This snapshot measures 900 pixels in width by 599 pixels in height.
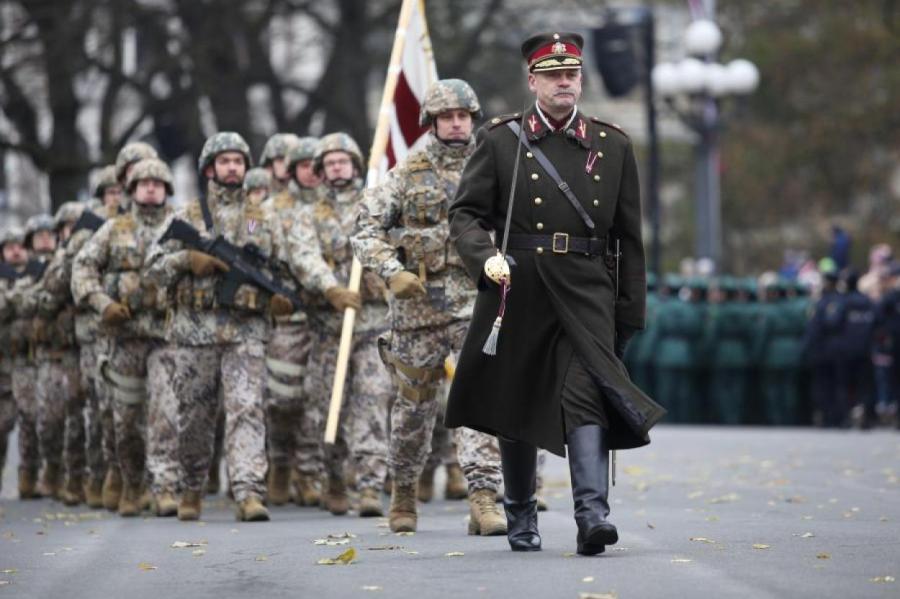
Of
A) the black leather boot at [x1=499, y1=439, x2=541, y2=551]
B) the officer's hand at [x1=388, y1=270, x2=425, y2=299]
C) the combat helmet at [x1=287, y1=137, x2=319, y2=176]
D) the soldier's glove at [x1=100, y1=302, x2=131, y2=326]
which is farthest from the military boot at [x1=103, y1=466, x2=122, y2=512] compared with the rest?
the black leather boot at [x1=499, y1=439, x2=541, y2=551]

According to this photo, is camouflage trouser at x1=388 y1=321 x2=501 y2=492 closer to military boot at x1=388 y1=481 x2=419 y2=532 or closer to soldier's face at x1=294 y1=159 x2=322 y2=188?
military boot at x1=388 y1=481 x2=419 y2=532

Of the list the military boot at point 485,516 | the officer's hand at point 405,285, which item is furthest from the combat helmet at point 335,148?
the military boot at point 485,516

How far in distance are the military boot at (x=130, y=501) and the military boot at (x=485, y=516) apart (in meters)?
3.82

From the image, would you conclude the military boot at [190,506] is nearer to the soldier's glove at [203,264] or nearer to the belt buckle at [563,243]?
the soldier's glove at [203,264]

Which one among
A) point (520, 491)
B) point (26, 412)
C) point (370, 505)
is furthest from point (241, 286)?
point (26, 412)

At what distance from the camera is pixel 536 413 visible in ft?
33.6

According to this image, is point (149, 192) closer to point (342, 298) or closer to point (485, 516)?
point (342, 298)

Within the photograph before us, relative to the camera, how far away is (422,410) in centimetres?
1193

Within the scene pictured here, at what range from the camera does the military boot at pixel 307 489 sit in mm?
15297

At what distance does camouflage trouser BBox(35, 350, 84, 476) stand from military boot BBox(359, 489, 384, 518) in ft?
13.3

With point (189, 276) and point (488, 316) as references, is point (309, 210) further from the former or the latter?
point (488, 316)

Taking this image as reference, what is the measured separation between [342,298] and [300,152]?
2.39m

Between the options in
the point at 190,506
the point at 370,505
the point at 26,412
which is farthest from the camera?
the point at 26,412

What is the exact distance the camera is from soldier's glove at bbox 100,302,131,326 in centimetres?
1486
